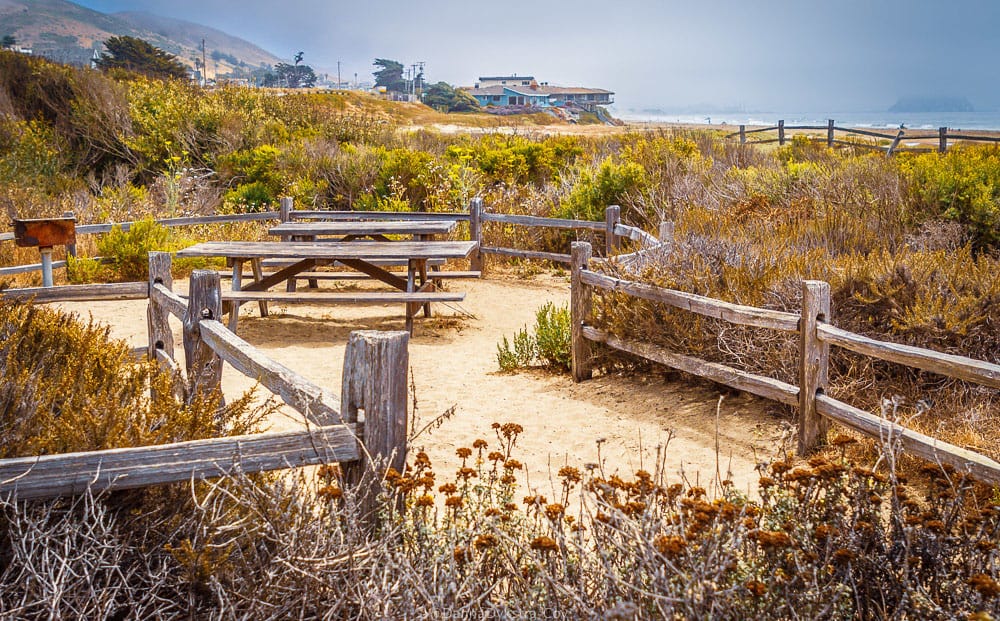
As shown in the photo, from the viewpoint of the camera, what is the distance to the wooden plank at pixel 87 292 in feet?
17.2

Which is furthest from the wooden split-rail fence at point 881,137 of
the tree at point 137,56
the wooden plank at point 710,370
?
the tree at point 137,56

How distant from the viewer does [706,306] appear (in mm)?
5379

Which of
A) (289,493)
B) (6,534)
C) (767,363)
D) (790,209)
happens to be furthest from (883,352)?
(790,209)

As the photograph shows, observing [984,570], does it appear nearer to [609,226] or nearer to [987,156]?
[609,226]

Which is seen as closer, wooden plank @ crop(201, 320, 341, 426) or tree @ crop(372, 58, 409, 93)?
wooden plank @ crop(201, 320, 341, 426)

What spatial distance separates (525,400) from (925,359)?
3.08 metres

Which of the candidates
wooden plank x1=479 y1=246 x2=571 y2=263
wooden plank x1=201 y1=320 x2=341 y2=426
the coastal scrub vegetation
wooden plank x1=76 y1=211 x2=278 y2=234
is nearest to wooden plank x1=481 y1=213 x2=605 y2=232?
wooden plank x1=479 y1=246 x2=571 y2=263

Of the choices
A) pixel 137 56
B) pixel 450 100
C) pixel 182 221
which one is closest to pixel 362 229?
pixel 182 221

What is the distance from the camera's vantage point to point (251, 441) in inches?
98.1

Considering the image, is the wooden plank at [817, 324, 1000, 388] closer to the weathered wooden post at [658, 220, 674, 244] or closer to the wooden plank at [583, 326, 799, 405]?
the wooden plank at [583, 326, 799, 405]

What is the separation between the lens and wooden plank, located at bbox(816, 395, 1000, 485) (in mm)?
3306

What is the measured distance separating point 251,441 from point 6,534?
0.71 metres

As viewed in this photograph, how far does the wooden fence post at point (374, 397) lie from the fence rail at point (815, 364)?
1640mm

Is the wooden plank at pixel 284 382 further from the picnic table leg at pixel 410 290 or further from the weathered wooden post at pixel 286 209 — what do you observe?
the weathered wooden post at pixel 286 209
